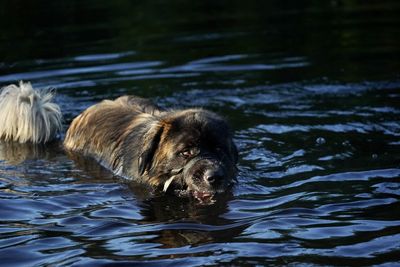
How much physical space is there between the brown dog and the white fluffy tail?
141 cm

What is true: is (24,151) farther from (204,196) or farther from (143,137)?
(204,196)

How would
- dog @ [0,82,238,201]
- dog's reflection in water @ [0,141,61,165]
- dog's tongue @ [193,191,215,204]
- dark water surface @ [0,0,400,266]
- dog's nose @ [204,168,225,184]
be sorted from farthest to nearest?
dog's reflection in water @ [0,141,61,165]
dog @ [0,82,238,201]
dog's tongue @ [193,191,215,204]
dog's nose @ [204,168,225,184]
dark water surface @ [0,0,400,266]

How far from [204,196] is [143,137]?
124cm

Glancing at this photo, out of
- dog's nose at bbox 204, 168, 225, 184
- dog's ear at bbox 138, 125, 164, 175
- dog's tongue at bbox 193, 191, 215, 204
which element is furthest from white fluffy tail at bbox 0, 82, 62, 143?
dog's nose at bbox 204, 168, 225, 184

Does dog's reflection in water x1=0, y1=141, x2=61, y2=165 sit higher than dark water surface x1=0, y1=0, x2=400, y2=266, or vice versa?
dark water surface x1=0, y1=0, x2=400, y2=266

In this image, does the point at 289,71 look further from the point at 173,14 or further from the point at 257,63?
the point at 173,14

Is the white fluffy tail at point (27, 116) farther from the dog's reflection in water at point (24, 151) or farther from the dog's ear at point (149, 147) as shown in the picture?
the dog's ear at point (149, 147)

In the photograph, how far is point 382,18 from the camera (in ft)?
66.3

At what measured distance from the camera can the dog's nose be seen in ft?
28.9

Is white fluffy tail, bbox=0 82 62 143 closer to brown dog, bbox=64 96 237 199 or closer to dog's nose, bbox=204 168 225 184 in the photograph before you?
brown dog, bbox=64 96 237 199

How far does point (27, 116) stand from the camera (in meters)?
11.7

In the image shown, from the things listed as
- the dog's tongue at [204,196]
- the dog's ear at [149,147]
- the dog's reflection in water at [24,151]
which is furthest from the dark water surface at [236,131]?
the dog's ear at [149,147]

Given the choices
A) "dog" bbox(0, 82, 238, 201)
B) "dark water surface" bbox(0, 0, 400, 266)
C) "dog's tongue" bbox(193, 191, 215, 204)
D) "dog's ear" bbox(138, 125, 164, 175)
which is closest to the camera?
"dark water surface" bbox(0, 0, 400, 266)

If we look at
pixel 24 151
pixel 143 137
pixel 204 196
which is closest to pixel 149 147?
pixel 143 137
